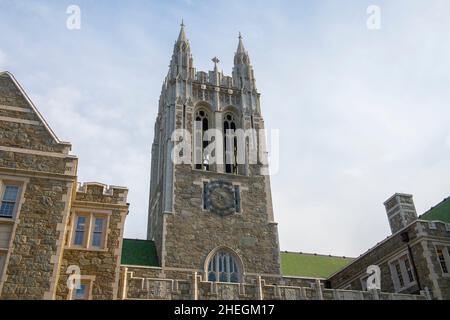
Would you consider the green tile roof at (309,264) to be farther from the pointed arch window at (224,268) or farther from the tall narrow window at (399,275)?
the tall narrow window at (399,275)

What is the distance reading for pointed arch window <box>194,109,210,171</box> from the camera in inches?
1592

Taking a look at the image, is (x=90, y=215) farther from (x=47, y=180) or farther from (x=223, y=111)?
(x=223, y=111)

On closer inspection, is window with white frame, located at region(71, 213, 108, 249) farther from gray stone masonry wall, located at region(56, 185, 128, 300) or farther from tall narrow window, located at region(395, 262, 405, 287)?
tall narrow window, located at region(395, 262, 405, 287)

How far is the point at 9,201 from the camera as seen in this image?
69.1ft

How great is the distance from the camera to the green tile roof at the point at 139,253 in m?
33.9

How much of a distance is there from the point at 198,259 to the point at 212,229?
8.75 feet

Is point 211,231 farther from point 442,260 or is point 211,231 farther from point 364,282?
point 442,260

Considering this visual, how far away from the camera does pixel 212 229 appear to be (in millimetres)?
36031

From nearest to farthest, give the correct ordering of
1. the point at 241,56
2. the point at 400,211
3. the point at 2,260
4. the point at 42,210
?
the point at 2,260, the point at 42,210, the point at 400,211, the point at 241,56

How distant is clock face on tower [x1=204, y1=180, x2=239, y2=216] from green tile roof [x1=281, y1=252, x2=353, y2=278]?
6067 mm

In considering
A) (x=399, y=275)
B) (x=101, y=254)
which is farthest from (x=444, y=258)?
(x=101, y=254)

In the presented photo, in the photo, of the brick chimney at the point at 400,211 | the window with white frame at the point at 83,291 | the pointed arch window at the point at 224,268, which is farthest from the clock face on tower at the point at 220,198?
the window with white frame at the point at 83,291

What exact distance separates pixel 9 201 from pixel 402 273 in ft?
71.7

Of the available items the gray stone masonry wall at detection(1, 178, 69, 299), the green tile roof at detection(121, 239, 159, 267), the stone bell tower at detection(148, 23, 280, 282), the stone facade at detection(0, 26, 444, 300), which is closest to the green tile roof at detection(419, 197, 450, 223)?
the stone facade at detection(0, 26, 444, 300)
